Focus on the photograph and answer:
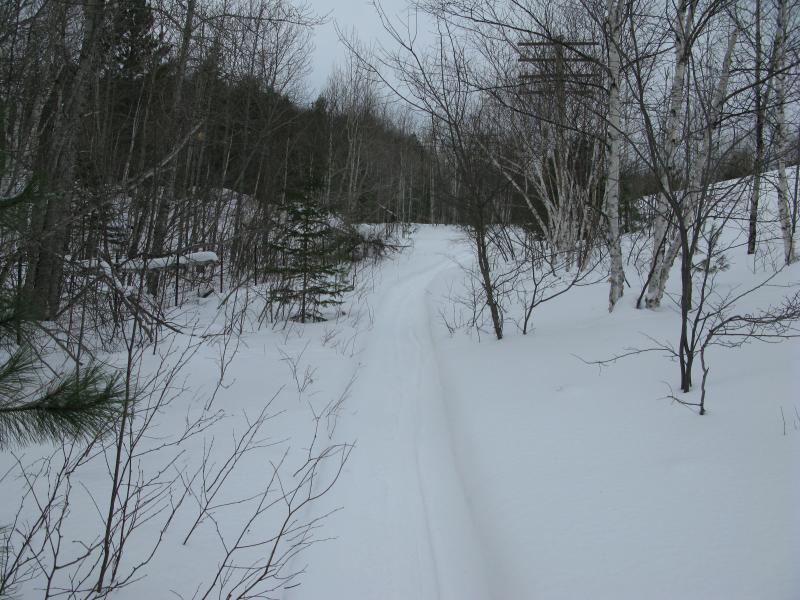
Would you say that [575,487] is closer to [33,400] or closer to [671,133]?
[33,400]

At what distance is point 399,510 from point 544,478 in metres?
1.16

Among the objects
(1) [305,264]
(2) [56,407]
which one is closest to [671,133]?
(2) [56,407]

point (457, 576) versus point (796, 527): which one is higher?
point (796, 527)

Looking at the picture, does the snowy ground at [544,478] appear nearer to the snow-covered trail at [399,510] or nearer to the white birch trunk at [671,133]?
the snow-covered trail at [399,510]

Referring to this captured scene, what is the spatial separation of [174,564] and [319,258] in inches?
337

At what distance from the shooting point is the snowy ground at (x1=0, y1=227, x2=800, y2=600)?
2625mm

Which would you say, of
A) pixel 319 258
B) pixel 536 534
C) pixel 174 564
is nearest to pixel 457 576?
pixel 536 534

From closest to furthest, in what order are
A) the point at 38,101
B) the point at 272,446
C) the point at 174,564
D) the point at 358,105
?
1. the point at 174,564
2. the point at 272,446
3. the point at 38,101
4. the point at 358,105

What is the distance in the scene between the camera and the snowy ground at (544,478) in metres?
2.62

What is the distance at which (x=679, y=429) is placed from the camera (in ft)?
12.4

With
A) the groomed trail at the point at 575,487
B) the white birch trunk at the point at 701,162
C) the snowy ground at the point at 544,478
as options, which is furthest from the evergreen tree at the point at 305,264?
the white birch trunk at the point at 701,162

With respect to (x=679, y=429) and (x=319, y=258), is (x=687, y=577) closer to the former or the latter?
(x=679, y=429)

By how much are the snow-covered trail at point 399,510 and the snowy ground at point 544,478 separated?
15 mm

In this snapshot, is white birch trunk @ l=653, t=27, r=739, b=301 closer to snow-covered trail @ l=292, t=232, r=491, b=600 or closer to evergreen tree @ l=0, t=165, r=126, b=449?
snow-covered trail @ l=292, t=232, r=491, b=600
